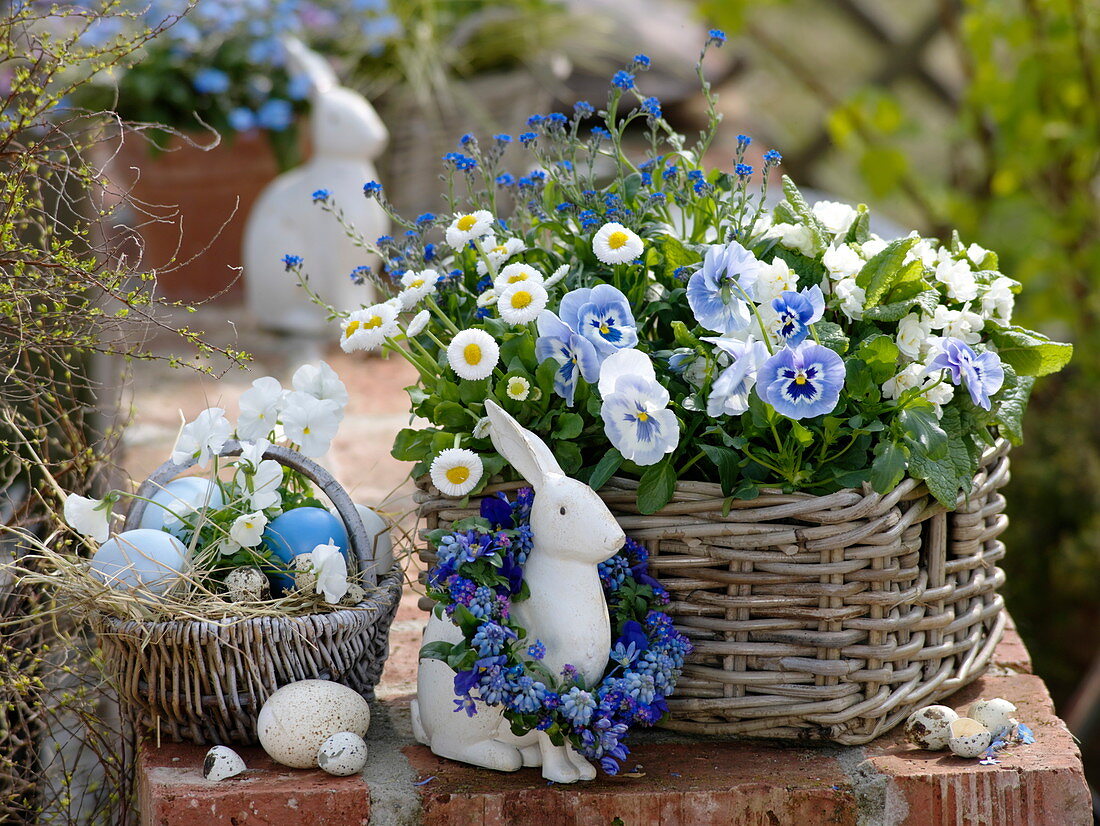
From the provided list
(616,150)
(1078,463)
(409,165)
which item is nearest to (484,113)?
(409,165)

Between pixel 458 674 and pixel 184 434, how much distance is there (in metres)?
0.43

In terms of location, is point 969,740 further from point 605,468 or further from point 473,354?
point 473,354

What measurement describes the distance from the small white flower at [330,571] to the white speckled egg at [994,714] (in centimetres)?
67

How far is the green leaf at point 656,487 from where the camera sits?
1.16 metres

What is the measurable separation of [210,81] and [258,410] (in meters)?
2.27

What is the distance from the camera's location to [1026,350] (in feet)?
4.35

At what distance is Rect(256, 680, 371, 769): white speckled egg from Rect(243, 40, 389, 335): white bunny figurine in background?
1.96m

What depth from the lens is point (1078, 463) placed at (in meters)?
3.03

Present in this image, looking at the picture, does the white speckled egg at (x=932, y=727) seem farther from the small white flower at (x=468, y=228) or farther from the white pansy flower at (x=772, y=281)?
the small white flower at (x=468, y=228)

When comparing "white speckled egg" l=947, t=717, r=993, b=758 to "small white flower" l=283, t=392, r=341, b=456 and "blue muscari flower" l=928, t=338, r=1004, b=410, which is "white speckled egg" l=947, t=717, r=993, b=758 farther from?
"small white flower" l=283, t=392, r=341, b=456

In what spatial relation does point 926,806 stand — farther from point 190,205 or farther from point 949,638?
point 190,205

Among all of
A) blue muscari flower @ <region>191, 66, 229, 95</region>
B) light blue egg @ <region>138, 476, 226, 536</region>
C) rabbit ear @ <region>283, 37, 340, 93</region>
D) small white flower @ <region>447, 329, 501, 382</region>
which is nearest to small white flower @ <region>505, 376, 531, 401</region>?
small white flower @ <region>447, 329, 501, 382</region>

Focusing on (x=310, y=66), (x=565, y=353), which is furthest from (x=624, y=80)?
(x=310, y=66)

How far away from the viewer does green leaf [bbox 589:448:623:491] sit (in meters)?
1.15
